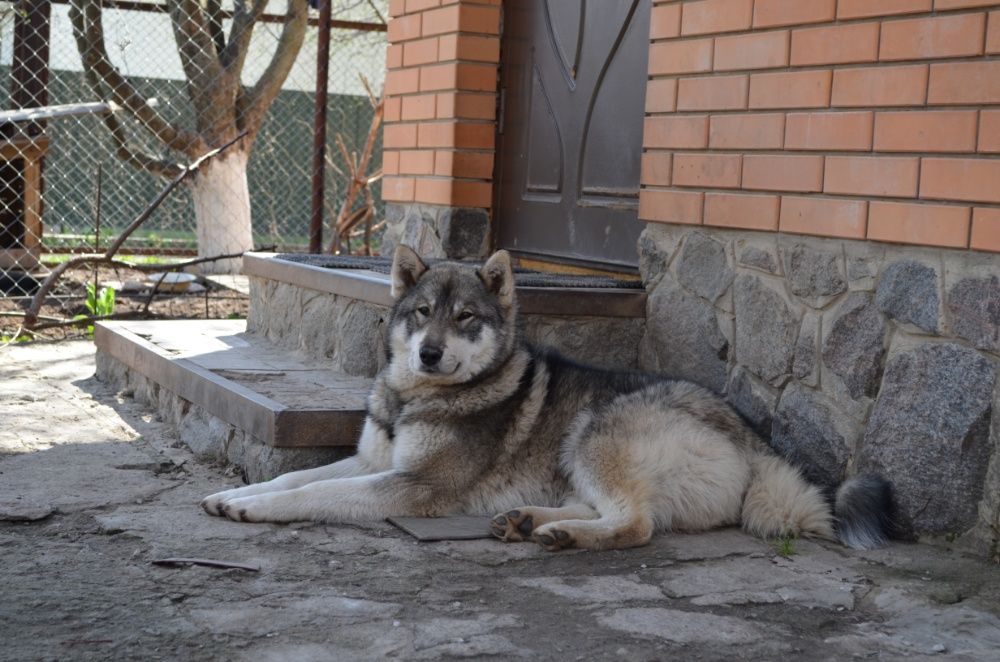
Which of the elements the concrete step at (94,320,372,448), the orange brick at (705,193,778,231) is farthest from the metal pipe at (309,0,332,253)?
the orange brick at (705,193,778,231)

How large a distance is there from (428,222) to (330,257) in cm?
64

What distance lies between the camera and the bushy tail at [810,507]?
3.95 meters

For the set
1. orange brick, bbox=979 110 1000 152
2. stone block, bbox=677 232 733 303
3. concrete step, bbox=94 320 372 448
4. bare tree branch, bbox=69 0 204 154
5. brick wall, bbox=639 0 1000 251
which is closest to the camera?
orange brick, bbox=979 110 1000 152

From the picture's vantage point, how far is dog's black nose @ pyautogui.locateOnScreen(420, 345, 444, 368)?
424cm

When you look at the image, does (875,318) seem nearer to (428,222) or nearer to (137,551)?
(137,551)

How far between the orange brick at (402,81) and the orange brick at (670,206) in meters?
2.23

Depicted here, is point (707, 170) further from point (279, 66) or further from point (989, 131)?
point (279, 66)

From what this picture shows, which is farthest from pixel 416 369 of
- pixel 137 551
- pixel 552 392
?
pixel 137 551

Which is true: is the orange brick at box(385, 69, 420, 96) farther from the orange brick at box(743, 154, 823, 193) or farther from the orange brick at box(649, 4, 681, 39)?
the orange brick at box(743, 154, 823, 193)

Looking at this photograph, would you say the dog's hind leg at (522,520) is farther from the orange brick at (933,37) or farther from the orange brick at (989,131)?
the orange brick at (933,37)

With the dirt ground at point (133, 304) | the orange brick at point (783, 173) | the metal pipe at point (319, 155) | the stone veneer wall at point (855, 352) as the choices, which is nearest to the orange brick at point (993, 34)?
the stone veneer wall at point (855, 352)

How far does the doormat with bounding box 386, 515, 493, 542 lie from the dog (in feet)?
0.16

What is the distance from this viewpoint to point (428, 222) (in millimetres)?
6949

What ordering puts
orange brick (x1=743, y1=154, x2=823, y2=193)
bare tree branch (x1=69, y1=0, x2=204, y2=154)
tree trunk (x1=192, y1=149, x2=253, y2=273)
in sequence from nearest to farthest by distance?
1. orange brick (x1=743, y1=154, x2=823, y2=193)
2. bare tree branch (x1=69, y1=0, x2=204, y2=154)
3. tree trunk (x1=192, y1=149, x2=253, y2=273)
